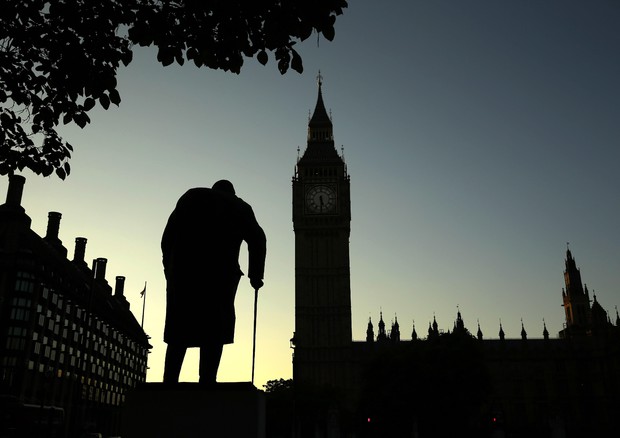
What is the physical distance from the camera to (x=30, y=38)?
26.5ft

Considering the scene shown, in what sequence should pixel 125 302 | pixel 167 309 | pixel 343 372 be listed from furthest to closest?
pixel 125 302
pixel 343 372
pixel 167 309

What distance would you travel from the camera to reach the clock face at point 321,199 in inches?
3487

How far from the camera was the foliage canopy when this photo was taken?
286 inches

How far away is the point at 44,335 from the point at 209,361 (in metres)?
65.6

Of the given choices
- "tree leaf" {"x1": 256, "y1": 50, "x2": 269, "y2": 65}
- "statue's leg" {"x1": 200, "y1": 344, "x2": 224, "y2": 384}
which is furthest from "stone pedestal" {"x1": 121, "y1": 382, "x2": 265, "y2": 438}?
"tree leaf" {"x1": 256, "y1": 50, "x2": 269, "y2": 65}

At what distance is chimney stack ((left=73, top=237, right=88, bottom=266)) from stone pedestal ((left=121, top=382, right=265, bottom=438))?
291 feet

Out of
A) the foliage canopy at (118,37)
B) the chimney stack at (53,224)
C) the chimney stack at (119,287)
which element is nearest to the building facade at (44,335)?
the chimney stack at (53,224)

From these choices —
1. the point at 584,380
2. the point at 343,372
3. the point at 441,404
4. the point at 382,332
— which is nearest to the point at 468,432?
the point at 441,404

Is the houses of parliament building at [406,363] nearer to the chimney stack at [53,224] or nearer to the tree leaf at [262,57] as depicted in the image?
the chimney stack at [53,224]

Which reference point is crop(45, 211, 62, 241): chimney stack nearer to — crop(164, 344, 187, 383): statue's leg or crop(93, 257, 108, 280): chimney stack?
crop(93, 257, 108, 280): chimney stack

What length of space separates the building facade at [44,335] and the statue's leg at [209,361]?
43.5 m

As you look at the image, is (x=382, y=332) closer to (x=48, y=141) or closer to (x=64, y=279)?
(x=64, y=279)

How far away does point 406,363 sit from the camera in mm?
51812

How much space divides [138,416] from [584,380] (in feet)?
344
